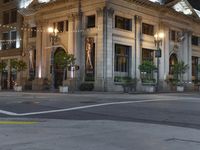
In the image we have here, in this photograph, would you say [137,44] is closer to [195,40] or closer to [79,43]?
[79,43]

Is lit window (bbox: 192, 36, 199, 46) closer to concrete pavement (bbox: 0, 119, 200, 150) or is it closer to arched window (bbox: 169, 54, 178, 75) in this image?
arched window (bbox: 169, 54, 178, 75)

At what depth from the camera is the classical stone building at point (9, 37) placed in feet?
210

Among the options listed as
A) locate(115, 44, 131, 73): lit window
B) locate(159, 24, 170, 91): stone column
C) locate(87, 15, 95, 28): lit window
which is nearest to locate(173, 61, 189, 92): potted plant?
locate(159, 24, 170, 91): stone column

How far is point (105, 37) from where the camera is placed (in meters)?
48.2

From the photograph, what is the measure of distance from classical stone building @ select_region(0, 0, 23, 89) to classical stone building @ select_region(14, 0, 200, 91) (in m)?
2.78

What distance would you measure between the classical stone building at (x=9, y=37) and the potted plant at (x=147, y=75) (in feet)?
72.8

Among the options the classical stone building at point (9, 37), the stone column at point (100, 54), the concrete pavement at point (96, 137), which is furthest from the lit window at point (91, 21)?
the concrete pavement at point (96, 137)

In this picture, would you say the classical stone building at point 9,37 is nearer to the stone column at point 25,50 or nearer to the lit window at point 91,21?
the stone column at point 25,50

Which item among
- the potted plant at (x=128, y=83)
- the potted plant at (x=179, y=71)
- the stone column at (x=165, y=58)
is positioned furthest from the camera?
the stone column at (x=165, y=58)

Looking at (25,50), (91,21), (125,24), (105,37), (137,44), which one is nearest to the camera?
(105,37)

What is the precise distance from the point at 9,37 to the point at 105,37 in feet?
81.5

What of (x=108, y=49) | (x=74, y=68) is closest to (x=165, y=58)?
(x=108, y=49)

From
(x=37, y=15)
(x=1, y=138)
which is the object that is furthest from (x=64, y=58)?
(x=1, y=138)

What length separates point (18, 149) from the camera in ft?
26.2
